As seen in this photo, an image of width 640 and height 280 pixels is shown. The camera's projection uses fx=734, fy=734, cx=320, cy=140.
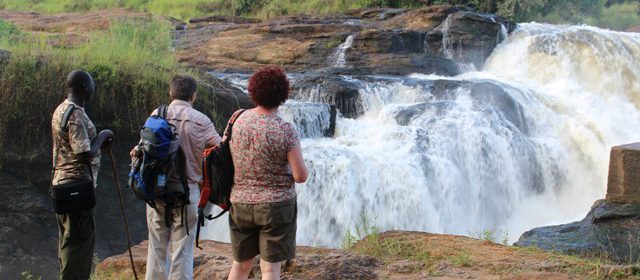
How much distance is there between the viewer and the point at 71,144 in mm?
4566

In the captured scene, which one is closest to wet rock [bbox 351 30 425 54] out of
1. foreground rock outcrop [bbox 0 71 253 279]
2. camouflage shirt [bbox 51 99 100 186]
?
foreground rock outcrop [bbox 0 71 253 279]

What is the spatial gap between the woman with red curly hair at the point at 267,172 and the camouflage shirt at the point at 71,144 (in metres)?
1.28

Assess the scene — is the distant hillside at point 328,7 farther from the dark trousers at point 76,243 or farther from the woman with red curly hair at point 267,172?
the woman with red curly hair at point 267,172

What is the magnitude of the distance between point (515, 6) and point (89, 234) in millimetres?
22645

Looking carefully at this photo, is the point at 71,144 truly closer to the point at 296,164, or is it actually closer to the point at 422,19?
the point at 296,164

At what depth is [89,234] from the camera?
15.9ft

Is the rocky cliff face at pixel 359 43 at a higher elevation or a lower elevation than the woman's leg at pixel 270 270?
higher

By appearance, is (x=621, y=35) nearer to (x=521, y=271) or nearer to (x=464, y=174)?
(x=464, y=174)

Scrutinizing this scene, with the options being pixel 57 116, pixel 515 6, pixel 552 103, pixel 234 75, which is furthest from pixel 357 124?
pixel 515 6

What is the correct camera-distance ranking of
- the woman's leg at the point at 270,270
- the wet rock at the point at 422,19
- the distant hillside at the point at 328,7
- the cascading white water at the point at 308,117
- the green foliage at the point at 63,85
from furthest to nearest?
the distant hillside at the point at 328,7, the wet rock at the point at 422,19, the cascading white water at the point at 308,117, the green foliage at the point at 63,85, the woman's leg at the point at 270,270

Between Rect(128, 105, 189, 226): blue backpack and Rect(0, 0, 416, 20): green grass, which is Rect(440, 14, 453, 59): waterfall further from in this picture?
Rect(128, 105, 189, 226): blue backpack

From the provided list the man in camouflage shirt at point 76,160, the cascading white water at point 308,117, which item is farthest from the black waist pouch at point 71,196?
the cascading white water at point 308,117

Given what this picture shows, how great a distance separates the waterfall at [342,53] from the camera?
17062 mm

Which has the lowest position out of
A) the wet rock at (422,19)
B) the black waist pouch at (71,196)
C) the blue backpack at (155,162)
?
the black waist pouch at (71,196)
